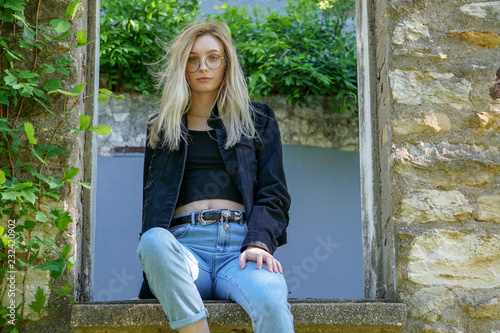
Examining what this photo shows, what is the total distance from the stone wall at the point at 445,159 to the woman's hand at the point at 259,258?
47cm

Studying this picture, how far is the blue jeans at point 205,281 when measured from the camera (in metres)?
1.89

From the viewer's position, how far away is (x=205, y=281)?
7.11 feet

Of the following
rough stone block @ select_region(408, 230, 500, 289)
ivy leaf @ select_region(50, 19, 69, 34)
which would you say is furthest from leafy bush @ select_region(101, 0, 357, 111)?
rough stone block @ select_region(408, 230, 500, 289)

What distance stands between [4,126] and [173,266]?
2.60 feet

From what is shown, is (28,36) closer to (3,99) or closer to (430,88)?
(3,99)

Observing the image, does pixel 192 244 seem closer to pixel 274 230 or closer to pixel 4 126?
pixel 274 230

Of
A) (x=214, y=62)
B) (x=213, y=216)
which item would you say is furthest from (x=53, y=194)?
(x=214, y=62)

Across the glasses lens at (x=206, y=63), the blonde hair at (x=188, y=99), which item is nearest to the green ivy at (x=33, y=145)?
the blonde hair at (x=188, y=99)

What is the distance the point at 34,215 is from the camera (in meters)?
2.25

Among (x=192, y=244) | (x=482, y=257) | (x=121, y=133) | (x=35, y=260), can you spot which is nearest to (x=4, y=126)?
(x=35, y=260)

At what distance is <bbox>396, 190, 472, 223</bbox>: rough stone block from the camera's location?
90.2 inches

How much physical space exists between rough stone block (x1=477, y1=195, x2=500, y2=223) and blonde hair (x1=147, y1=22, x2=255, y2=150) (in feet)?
2.89

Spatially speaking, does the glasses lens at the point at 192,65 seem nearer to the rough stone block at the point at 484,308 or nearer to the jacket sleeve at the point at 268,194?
the jacket sleeve at the point at 268,194

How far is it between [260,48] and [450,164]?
2281 mm
